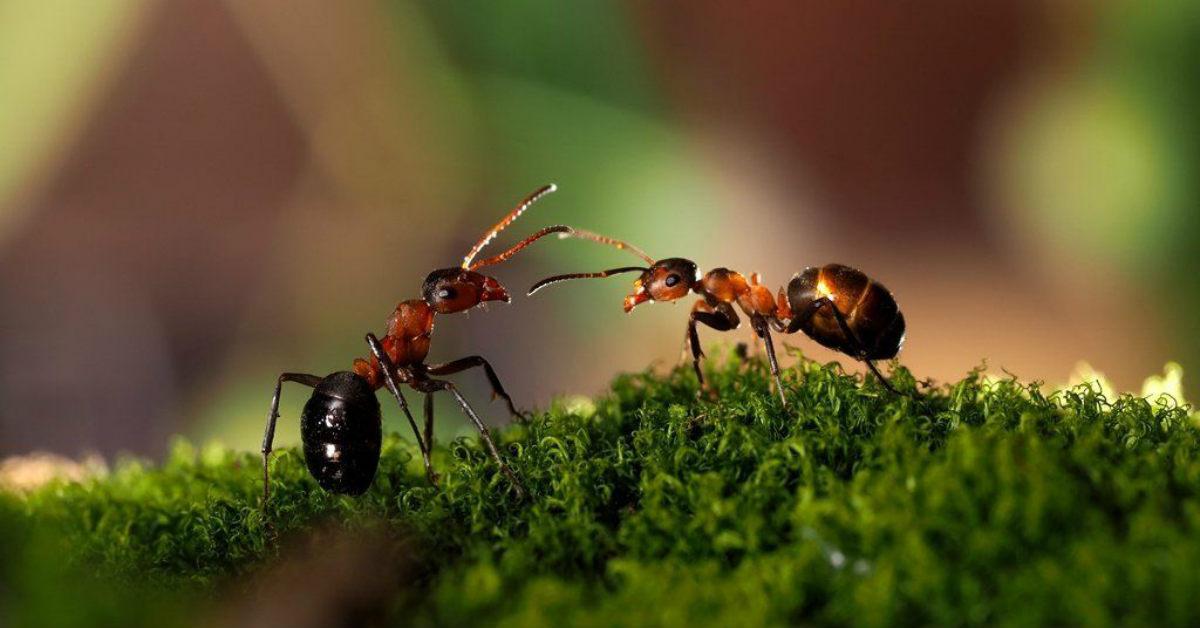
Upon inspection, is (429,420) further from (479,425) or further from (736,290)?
(736,290)

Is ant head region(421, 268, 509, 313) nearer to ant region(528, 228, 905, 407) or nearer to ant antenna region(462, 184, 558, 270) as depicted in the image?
ant antenna region(462, 184, 558, 270)

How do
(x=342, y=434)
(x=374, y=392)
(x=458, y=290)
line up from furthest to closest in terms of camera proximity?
(x=458, y=290), (x=374, y=392), (x=342, y=434)

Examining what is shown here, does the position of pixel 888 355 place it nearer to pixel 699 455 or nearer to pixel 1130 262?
pixel 699 455

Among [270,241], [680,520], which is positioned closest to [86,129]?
[270,241]

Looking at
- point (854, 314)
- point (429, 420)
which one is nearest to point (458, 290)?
point (429, 420)

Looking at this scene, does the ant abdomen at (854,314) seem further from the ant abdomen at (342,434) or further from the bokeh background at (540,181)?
the bokeh background at (540,181)
